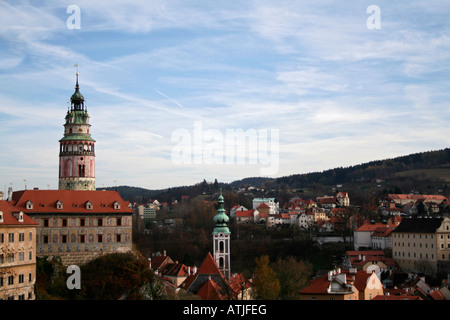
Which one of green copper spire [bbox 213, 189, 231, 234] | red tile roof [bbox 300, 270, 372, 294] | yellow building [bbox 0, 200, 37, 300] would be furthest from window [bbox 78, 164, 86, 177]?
red tile roof [bbox 300, 270, 372, 294]

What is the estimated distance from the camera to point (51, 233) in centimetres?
6019

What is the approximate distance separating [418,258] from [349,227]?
97.8 feet

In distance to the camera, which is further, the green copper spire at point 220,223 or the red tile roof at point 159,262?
the red tile roof at point 159,262

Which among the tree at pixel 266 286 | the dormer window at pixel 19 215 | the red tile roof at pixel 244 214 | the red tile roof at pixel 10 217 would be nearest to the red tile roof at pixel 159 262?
the tree at pixel 266 286

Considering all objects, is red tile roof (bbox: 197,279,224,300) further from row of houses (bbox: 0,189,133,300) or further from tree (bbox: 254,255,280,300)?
row of houses (bbox: 0,189,133,300)

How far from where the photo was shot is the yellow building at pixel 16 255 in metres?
45.4

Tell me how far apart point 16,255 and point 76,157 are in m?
24.5

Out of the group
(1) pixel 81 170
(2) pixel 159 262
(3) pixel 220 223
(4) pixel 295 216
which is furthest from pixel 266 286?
(4) pixel 295 216

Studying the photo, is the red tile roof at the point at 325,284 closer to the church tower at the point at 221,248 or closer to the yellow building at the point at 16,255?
the yellow building at the point at 16,255

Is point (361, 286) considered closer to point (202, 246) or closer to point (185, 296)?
point (185, 296)

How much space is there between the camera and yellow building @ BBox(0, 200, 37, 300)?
4541cm

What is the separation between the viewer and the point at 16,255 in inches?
1864

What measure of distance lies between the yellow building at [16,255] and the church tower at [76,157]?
20.1 meters

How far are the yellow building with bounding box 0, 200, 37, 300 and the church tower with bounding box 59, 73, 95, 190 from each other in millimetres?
20062
